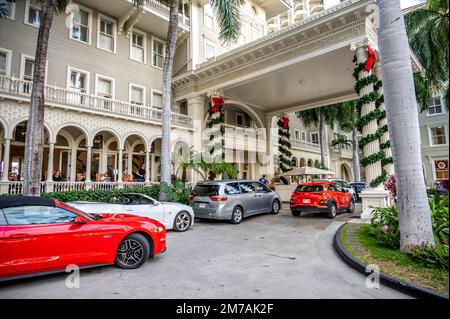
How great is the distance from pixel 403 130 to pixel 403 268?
9.13 feet

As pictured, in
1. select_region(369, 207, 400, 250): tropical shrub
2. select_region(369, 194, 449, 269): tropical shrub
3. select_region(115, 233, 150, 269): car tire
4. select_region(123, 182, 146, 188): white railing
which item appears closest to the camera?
select_region(369, 194, 449, 269): tropical shrub

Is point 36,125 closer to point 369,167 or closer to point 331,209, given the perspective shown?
point 331,209

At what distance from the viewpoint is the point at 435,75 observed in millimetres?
16000

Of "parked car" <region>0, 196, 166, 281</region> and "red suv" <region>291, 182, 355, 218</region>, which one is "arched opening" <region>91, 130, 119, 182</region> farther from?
"parked car" <region>0, 196, 166, 281</region>

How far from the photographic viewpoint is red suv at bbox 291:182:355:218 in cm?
1120

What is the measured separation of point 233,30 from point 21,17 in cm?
1127

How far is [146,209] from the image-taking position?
27.3ft

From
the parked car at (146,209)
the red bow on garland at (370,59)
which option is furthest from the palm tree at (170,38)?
the red bow on garland at (370,59)

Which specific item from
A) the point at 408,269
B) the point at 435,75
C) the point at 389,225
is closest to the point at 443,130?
the point at 435,75

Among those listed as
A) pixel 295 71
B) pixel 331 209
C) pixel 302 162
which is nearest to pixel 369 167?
pixel 331 209

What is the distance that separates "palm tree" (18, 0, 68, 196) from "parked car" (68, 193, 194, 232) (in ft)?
10.2

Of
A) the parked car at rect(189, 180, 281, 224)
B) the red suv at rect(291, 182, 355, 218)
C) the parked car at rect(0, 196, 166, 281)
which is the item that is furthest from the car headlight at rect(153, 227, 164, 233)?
the red suv at rect(291, 182, 355, 218)

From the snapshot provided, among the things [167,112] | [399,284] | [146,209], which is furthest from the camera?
[167,112]

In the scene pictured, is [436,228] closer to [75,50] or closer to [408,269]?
[408,269]
